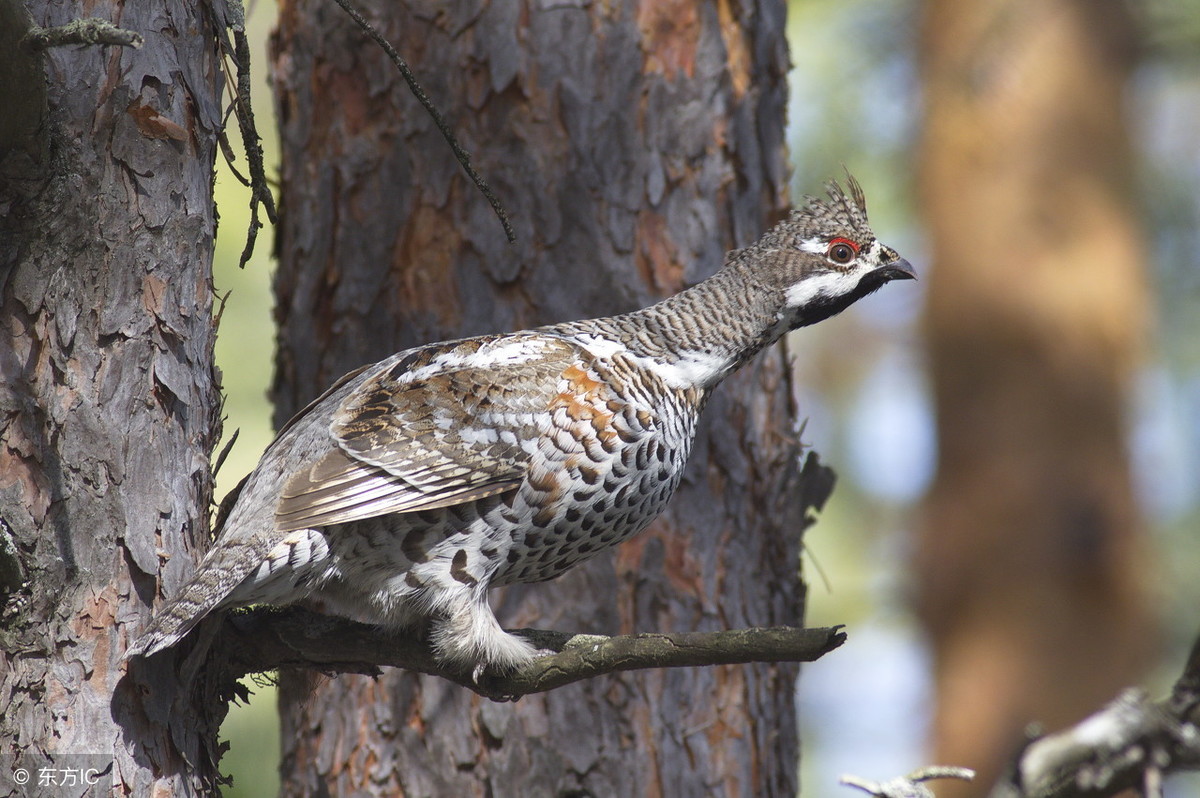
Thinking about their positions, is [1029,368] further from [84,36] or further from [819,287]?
[84,36]

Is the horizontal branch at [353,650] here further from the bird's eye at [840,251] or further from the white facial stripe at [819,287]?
the bird's eye at [840,251]

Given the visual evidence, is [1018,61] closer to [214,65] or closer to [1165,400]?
[1165,400]

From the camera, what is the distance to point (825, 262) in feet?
11.7

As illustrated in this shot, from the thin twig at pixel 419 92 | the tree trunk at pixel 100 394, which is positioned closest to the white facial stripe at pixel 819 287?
the thin twig at pixel 419 92

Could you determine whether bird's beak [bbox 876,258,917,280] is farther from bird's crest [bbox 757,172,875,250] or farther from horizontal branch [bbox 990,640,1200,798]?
horizontal branch [bbox 990,640,1200,798]

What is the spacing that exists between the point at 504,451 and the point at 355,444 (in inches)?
17.0

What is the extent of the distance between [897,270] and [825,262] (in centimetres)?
24

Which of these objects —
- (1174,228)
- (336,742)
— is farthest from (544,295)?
(1174,228)

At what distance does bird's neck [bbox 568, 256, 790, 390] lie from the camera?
351cm

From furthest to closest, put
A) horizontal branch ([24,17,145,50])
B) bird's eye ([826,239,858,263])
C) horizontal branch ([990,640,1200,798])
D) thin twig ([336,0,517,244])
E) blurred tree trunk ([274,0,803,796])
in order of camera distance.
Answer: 1. blurred tree trunk ([274,0,803,796])
2. bird's eye ([826,239,858,263])
3. thin twig ([336,0,517,244])
4. horizontal branch ([24,17,145,50])
5. horizontal branch ([990,640,1200,798])

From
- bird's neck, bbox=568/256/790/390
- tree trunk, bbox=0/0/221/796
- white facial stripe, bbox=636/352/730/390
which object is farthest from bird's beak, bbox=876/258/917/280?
tree trunk, bbox=0/0/221/796

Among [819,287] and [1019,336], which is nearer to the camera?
[819,287]

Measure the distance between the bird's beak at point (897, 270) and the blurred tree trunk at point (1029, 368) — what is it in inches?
190

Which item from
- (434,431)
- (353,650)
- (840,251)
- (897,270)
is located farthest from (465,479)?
(897,270)
